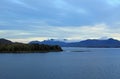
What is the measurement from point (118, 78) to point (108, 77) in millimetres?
2402

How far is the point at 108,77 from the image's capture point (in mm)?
54062

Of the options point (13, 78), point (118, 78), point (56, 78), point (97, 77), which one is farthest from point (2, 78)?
point (118, 78)

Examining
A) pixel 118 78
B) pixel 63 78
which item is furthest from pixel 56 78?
pixel 118 78

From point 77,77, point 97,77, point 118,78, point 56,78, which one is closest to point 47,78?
point 56,78

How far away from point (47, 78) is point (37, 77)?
8.14ft

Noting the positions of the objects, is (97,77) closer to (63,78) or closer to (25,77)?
(63,78)

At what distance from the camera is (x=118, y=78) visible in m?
52.3

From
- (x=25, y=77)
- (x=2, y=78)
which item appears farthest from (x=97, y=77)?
(x=2, y=78)

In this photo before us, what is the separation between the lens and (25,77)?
5369 cm

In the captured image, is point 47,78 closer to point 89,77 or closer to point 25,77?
point 25,77

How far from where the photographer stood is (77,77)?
178 ft

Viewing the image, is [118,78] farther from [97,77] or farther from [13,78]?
[13,78]

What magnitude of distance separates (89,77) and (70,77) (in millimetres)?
3862

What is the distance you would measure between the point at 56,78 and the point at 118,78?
12166 mm
